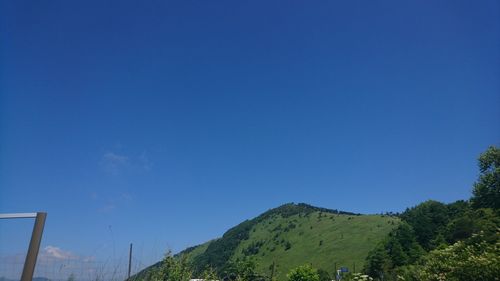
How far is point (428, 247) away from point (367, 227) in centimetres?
4837

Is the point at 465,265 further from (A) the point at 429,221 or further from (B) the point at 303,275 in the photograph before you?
(A) the point at 429,221

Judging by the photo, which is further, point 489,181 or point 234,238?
point 234,238

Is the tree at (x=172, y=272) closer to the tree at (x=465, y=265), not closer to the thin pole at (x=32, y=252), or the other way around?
the thin pole at (x=32, y=252)

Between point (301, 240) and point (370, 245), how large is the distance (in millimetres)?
33997

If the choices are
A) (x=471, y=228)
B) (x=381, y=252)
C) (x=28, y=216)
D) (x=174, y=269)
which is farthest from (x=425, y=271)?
(x=381, y=252)

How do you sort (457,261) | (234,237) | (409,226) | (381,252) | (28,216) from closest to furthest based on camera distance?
(28,216), (457,261), (381,252), (409,226), (234,237)

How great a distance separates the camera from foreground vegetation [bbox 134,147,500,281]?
23125 mm

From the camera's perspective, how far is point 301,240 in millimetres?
137250

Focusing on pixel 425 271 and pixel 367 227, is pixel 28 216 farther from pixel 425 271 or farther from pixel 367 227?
pixel 367 227

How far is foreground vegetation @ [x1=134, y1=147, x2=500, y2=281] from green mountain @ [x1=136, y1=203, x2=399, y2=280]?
27 cm

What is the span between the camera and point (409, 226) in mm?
84688

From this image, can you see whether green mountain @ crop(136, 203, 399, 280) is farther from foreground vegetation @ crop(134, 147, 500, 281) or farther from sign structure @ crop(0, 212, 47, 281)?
sign structure @ crop(0, 212, 47, 281)

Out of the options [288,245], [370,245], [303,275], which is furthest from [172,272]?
[288,245]

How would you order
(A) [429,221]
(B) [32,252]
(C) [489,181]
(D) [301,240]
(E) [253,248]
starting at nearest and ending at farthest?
(B) [32,252] < (C) [489,181] < (A) [429,221] < (D) [301,240] < (E) [253,248]
